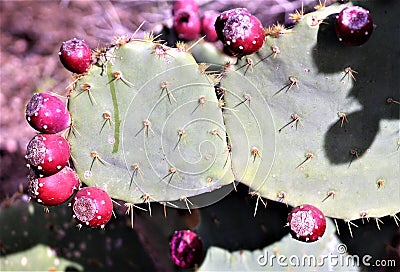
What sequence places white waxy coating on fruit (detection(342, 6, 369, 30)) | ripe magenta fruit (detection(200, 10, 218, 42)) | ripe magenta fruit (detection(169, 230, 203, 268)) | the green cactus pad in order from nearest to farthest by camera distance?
white waxy coating on fruit (detection(342, 6, 369, 30)), the green cactus pad, ripe magenta fruit (detection(169, 230, 203, 268)), ripe magenta fruit (detection(200, 10, 218, 42))

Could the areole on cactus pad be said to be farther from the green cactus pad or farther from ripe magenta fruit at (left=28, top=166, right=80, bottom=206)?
the green cactus pad

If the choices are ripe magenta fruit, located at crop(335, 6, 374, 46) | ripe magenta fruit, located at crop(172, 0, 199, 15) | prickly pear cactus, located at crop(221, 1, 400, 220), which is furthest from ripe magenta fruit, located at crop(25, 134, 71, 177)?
ripe magenta fruit, located at crop(172, 0, 199, 15)

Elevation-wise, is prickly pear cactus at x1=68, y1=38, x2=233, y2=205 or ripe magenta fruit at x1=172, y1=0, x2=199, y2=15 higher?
prickly pear cactus at x1=68, y1=38, x2=233, y2=205

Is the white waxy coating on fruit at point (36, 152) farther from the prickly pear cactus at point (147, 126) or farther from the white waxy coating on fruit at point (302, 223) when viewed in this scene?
the white waxy coating on fruit at point (302, 223)

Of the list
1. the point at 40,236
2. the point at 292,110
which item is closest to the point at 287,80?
the point at 292,110

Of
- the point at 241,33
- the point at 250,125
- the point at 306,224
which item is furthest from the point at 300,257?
the point at 241,33

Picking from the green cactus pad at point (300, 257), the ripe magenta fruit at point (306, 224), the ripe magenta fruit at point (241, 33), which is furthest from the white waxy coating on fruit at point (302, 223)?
the ripe magenta fruit at point (241, 33)

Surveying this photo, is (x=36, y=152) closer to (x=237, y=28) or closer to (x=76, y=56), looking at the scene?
(x=76, y=56)
